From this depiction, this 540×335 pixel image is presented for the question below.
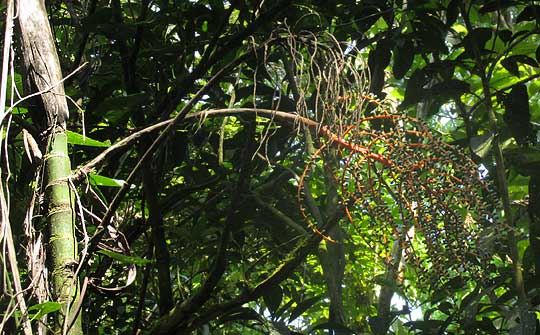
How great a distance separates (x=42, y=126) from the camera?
1.08 meters

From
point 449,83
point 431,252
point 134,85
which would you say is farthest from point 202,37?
point 431,252

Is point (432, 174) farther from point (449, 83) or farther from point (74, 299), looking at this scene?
point (449, 83)

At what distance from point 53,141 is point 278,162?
95 centimetres

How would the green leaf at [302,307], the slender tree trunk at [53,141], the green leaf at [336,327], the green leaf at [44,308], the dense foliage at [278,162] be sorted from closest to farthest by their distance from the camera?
the green leaf at [44,308], the slender tree trunk at [53,141], the dense foliage at [278,162], the green leaf at [336,327], the green leaf at [302,307]

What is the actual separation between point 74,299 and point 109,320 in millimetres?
1294

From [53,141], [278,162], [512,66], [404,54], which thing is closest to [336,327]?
[278,162]

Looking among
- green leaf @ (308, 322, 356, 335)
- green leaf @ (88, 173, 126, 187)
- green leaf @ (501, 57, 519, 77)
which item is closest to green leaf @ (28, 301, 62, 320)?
green leaf @ (88, 173, 126, 187)

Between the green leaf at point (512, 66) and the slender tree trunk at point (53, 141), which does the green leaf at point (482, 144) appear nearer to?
the green leaf at point (512, 66)

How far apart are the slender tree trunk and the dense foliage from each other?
0.01 meters

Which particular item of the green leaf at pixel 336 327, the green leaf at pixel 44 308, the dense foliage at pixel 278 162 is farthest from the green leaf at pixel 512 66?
the green leaf at pixel 44 308

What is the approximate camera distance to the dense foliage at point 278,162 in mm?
1098

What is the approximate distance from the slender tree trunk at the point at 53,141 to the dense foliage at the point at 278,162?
1 centimetres

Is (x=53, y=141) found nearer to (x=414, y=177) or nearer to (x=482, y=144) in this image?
(x=414, y=177)

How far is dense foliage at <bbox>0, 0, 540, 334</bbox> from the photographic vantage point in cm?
110
